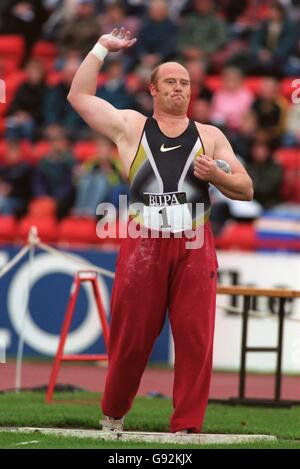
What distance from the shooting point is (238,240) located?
16.3 m

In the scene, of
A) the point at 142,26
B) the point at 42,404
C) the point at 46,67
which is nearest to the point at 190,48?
the point at 142,26

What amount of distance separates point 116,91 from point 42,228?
3.06 m

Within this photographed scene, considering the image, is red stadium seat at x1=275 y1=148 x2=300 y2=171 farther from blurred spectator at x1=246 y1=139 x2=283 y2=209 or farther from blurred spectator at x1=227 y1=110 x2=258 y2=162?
blurred spectator at x1=246 y1=139 x2=283 y2=209

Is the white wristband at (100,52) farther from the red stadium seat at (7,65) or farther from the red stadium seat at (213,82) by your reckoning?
the red stadium seat at (7,65)

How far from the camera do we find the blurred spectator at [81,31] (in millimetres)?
21391

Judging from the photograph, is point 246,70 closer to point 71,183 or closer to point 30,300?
point 71,183

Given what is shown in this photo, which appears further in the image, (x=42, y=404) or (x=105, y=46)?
(x=42, y=404)

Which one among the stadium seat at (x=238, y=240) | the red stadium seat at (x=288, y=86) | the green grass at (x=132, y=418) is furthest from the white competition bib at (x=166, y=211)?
the red stadium seat at (x=288, y=86)

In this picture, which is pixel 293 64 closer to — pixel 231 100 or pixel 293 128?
pixel 231 100

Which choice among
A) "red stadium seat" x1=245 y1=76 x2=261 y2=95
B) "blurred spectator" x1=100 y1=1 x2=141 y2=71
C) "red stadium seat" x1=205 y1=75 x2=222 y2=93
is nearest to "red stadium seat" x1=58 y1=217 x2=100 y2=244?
"red stadium seat" x1=205 y1=75 x2=222 y2=93

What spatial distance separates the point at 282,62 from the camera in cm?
1955

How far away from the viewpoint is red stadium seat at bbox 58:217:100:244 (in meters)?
16.9

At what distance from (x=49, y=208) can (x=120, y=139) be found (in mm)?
9399

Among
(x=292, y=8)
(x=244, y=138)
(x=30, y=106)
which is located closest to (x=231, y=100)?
(x=244, y=138)
